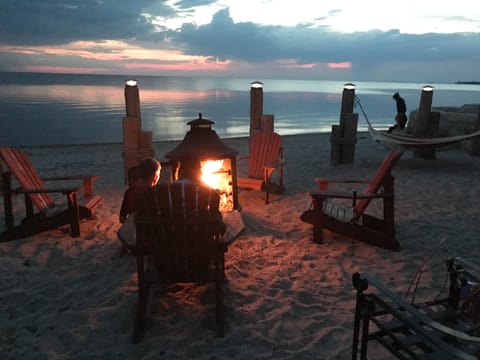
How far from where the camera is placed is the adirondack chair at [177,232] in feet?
8.59

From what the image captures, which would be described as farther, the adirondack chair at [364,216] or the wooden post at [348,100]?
the wooden post at [348,100]

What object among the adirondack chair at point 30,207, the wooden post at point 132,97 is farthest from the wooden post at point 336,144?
the adirondack chair at point 30,207

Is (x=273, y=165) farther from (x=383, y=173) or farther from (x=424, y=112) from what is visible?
(x=424, y=112)

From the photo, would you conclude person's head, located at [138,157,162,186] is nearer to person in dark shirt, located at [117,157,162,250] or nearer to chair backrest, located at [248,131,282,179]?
person in dark shirt, located at [117,157,162,250]

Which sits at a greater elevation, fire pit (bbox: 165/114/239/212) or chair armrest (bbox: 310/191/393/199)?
fire pit (bbox: 165/114/239/212)

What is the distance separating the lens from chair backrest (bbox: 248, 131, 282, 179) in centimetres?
603

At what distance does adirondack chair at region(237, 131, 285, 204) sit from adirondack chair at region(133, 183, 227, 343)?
3110 mm

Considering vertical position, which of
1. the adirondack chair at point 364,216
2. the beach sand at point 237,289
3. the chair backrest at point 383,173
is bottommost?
the beach sand at point 237,289

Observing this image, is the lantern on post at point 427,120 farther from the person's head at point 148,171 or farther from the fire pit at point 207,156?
the person's head at point 148,171

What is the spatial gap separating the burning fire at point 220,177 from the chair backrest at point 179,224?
79.5 inches

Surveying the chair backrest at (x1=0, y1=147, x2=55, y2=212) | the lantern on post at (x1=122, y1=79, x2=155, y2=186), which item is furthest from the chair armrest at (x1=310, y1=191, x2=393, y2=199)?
the lantern on post at (x1=122, y1=79, x2=155, y2=186)

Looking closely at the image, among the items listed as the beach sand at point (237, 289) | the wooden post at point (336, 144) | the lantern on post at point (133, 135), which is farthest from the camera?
the wooden post at point (336, 144)

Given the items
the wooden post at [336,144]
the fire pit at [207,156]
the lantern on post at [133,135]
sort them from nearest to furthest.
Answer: the fire pit at [207,156] < the lantern on post at [133,135] < the wooden post at [336,144]

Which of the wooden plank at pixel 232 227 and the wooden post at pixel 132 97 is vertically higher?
the wooden post at pixel 132 97
